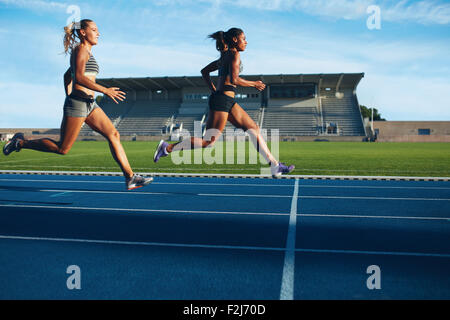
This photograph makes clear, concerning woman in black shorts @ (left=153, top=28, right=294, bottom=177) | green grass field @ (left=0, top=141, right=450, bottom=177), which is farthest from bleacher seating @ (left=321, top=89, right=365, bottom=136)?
woman in black shorts @ (left=153, top=28, right=294, bottom=177)

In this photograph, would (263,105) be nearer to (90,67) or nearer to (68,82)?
(68,82)

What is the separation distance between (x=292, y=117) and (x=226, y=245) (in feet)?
164

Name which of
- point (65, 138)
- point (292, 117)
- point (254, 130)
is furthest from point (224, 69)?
point (292, 117)

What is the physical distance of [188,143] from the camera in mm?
5582

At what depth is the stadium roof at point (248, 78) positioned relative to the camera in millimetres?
51438

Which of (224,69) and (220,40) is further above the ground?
(220,40)

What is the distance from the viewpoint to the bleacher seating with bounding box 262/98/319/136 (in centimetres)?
4918

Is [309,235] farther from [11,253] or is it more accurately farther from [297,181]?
[297,181]

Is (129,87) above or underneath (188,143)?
above

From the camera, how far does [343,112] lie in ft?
174

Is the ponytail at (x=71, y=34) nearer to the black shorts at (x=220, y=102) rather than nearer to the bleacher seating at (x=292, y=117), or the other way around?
the black shorts at (x=220, y=102)

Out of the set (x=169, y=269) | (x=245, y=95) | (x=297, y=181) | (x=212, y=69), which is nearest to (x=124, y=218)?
(x=169, y=269)
